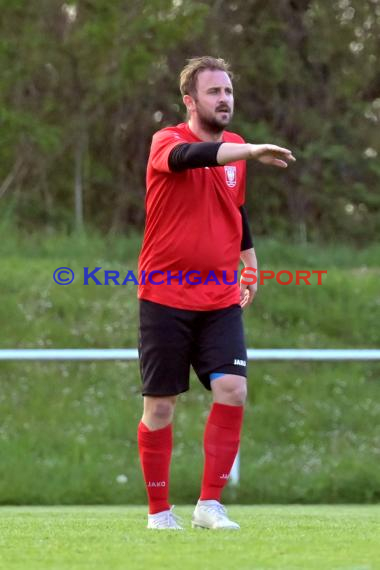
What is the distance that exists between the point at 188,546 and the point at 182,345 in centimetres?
125

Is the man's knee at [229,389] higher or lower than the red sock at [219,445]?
higher

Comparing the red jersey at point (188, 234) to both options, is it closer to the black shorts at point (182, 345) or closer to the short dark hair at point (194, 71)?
the black shorts at point (182, 345)

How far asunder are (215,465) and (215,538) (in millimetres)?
761

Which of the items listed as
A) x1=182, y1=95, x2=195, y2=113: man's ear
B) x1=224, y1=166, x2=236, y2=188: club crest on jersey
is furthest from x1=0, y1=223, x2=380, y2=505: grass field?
x1=182, y1=95, x2=195, y2=113: man's ear

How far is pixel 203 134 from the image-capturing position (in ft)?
21.8

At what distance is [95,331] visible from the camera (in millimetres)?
15555

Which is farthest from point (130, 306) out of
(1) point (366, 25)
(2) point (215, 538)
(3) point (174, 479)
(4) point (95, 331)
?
(2) point (215, 538)

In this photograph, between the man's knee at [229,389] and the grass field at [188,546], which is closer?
the grass field at [188,546]

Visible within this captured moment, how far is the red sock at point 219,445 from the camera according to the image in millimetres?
6582

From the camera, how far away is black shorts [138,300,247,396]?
655cm

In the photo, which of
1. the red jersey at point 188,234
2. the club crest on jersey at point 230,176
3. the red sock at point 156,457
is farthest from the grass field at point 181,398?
the club crest on jersey at point 230,176

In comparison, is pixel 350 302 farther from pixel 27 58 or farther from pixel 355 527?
pixel 355 527

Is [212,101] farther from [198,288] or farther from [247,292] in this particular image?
[247,292]

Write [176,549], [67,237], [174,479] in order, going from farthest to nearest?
[67,237]
[174,479]
[176,549]
